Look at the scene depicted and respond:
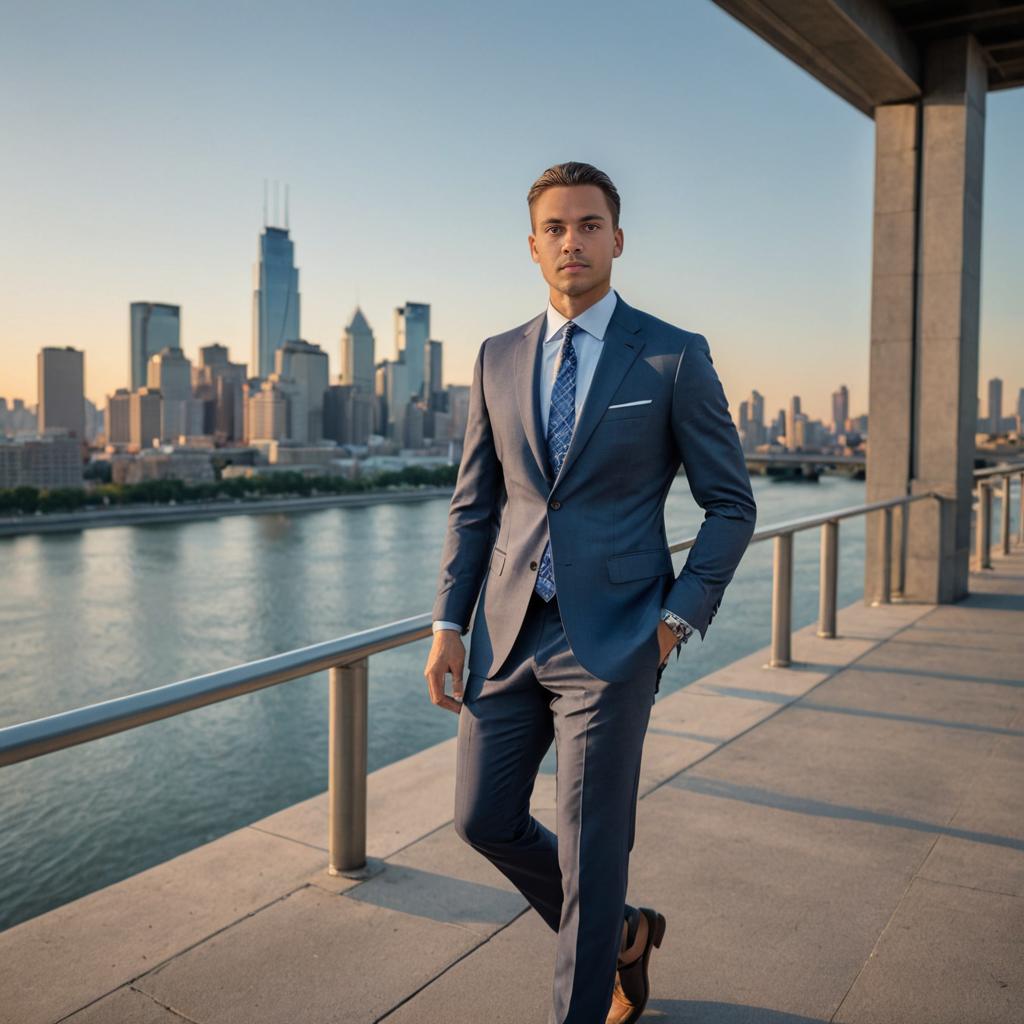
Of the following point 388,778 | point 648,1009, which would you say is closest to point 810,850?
point 648,1009

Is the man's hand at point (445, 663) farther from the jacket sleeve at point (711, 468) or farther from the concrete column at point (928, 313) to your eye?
the concrete column at point (928, 313)

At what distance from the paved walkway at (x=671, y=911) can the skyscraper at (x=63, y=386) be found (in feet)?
404

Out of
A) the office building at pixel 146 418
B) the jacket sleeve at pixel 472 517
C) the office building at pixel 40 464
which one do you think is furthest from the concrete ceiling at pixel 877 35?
the office building at pixel 146 418

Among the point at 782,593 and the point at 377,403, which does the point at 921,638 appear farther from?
the point at 377,403

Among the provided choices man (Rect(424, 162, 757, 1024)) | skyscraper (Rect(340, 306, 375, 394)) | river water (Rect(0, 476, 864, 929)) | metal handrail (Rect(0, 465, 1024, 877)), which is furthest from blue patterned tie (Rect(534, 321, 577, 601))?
skyscraper (Rect(340, 306, 375, 394))

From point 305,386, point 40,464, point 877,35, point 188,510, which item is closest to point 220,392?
point 305,386

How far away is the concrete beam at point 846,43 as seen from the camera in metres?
4.80

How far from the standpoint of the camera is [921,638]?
5.19 m

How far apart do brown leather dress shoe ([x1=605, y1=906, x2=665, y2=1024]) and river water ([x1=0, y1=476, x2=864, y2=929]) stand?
11.7 ft

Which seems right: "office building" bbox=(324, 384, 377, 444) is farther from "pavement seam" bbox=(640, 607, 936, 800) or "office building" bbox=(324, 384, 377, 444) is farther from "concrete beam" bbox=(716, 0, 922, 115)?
"pavement seam" bbox=(640, 607, 936, 800)

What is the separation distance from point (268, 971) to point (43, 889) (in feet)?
33.2

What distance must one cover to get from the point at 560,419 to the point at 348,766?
45.7 inches

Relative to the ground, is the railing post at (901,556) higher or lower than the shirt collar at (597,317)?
lower

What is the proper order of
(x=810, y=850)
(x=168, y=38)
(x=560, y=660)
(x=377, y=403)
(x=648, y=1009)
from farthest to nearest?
(x=377, y=403) → (x=168, y=38) → (x=810, y=850) → (x=648, y=1009) → (x=560, y=660)
